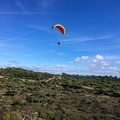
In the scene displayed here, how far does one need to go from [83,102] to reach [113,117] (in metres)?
12.0

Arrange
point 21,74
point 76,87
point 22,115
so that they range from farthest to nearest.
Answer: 1. point 21,74
2. point 76,87
3. point 22,115

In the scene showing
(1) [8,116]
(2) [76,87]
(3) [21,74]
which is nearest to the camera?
(1) [8,116]

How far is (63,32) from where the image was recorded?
41.8 metres

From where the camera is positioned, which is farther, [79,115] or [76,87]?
[76,87]

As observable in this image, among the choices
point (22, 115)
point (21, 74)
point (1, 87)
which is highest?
point (21, 74)

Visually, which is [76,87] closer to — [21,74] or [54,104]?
[54,104]

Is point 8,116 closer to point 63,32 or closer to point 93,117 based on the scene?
point 93,117

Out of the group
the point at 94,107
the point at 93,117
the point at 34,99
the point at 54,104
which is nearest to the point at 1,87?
the point at 34,99

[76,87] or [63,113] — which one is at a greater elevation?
[76,87]

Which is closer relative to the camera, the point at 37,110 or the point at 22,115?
the point at 22,115

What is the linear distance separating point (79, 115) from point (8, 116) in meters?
12.2

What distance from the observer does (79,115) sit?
3622cm

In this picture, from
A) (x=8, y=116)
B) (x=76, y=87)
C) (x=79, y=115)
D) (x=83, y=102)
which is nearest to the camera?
(x=8, y=116)

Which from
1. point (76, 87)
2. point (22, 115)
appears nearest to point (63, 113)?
point (22, 115)
